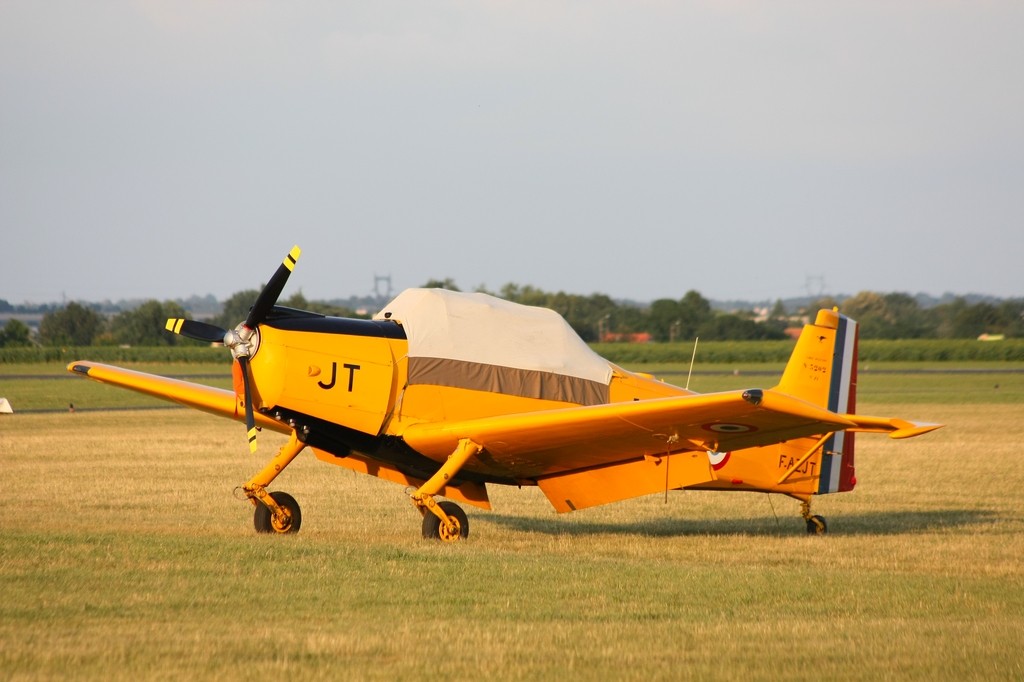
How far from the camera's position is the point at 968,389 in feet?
144

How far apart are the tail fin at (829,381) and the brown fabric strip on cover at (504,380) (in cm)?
237

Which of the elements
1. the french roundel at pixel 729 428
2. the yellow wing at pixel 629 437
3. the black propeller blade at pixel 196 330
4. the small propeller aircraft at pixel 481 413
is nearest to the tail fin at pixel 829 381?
the small propeller aircraft at pixel 481 413

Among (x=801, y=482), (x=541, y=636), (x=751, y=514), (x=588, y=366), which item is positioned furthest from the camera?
(x=751, y=514)

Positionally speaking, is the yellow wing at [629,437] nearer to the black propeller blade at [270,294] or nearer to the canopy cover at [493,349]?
the canopy cover at [493,349]

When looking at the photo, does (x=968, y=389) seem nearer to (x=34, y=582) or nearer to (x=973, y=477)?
(x=973, y=477)

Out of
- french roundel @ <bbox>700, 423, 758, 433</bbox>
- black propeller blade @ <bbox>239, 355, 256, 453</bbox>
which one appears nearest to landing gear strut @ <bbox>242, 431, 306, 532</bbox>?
black propeller blade @ <bbox>239, 355, 256, 453</bbox>

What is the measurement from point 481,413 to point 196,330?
9.00 ft

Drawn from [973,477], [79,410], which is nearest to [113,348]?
[79,410]

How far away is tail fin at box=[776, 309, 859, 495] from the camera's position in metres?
12.5

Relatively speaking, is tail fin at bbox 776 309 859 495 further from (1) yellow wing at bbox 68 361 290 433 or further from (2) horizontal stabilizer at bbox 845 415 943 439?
(1) yellow wing at bbox 68 361 290 433

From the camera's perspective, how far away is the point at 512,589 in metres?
8.23

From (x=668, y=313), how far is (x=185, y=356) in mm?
40852

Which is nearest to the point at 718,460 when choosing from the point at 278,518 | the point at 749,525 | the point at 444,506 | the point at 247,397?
the point at 749,525

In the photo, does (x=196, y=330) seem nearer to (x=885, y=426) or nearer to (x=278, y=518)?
(x=278, y=518)
